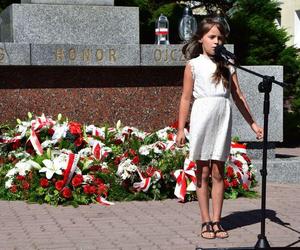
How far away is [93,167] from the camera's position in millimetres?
8312

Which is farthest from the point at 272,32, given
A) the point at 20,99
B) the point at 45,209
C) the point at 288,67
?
the point at 45,209

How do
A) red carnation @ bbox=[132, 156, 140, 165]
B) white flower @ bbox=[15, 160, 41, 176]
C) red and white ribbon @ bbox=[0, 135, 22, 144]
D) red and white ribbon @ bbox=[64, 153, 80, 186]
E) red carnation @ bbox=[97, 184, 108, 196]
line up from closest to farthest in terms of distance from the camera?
red and white ribbon @ bbox=[64, 153, 80, 186] < red carnation @ bbox=[97, 184, 108, 196] < white flower @ bbox=[15, 160, 41, 176] < red carnation @ bbox=[132, 156, 140, 165] < red and white ribbon @ bbox=[0, 135, 22, 144]

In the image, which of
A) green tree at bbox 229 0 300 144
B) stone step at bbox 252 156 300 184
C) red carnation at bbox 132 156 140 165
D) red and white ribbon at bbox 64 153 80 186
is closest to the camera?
red and white ribbon at bbox 64 153 80 186

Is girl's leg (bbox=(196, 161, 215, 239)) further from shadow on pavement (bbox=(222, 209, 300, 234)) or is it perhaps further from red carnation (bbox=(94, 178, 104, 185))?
red carnation (bbox=(94, 178, 104, 185))

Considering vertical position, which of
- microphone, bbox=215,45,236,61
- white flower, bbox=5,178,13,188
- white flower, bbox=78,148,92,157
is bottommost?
white flower, bbox=5,178,13,188

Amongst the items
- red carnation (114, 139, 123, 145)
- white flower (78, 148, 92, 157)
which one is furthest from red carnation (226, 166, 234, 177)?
white flower (78, 148, 92, 157)

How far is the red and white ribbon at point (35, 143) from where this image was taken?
859 cm

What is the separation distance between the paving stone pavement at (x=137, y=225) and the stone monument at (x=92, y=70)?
7.70ft

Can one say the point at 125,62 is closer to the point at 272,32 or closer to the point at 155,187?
the point at 155,187

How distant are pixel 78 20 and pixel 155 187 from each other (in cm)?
325

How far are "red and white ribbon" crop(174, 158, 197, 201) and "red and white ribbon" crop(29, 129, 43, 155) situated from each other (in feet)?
5.02

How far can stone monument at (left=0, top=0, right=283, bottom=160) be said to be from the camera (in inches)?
393

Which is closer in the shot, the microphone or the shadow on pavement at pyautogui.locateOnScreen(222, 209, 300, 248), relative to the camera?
the microphone

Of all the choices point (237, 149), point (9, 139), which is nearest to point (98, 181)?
point (9, 139)
